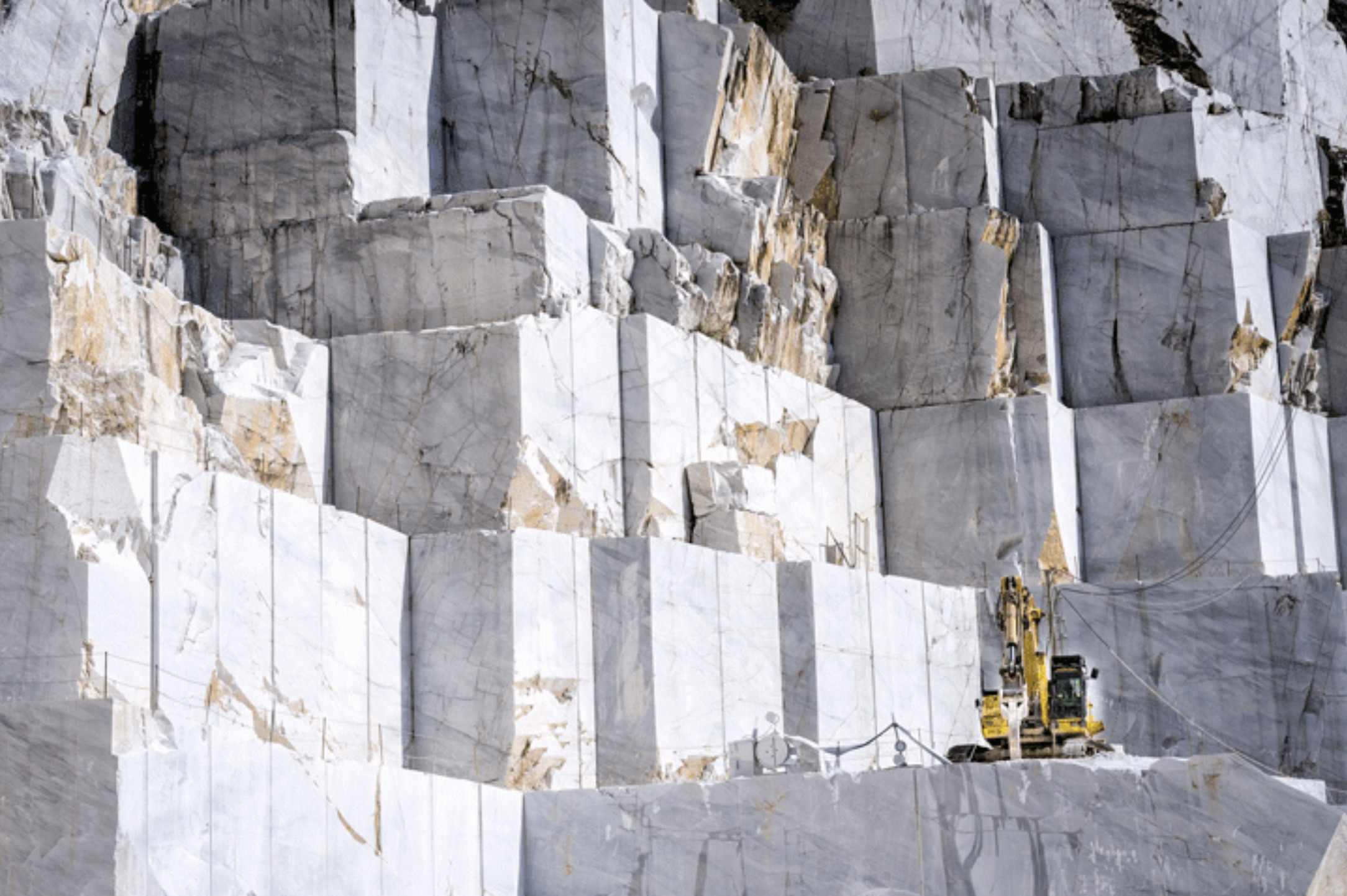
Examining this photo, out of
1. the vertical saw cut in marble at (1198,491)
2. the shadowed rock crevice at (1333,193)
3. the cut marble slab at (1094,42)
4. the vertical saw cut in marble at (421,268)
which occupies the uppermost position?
the cut marble slab at (1094,42)

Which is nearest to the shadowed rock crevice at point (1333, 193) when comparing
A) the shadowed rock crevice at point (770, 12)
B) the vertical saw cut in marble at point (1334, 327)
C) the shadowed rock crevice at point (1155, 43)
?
the vertical saw cut in marble at point (1334, 327)

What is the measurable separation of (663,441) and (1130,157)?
14.7 m

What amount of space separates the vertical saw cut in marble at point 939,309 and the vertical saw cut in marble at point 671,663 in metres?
9.62

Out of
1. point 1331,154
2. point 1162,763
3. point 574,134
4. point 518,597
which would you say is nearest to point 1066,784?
point 1162,763

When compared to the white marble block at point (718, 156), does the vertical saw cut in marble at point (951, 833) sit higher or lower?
lower

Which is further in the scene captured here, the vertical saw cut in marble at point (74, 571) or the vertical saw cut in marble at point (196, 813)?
the vertical saw cut in marble at point (74, 571)

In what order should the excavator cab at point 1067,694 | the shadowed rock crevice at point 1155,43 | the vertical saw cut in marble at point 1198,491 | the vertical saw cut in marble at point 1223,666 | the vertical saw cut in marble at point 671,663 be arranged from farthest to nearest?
the shadowed rock crevice at point 1155,43 < the vertical saw cut in marble at point 1198,491 < the vertical saw cut in marble at point 1223,666 < the excavator cab at point 1067,694 < the vertical saw cut in marble at point 671,663

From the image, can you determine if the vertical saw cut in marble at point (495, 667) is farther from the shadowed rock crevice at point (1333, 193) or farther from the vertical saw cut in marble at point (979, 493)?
the shadowed rock crevice at point (1333, 193)

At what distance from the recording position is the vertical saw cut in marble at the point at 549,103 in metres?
41.2

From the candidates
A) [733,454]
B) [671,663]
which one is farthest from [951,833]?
[733,454]

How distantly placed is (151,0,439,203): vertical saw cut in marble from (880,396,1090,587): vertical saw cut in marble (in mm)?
11013

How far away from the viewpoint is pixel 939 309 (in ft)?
150

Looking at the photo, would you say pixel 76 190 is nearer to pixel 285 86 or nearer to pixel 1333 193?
pixel 285 86

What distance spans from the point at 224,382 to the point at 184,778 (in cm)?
933
